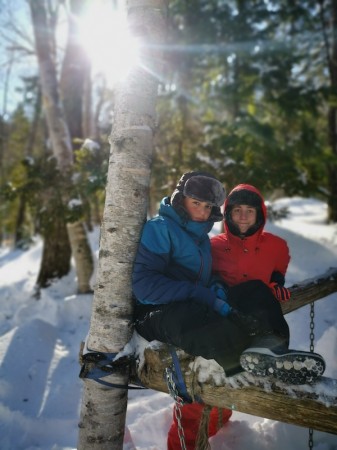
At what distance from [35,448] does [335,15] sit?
15990 mm

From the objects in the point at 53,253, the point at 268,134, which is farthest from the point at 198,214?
the point at 268,134

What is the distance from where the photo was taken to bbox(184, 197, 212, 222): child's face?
110 inches

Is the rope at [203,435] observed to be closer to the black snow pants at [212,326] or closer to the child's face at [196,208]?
the black snow pants at [212,326]

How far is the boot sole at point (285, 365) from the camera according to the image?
2.03 meters

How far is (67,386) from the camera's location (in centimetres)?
476

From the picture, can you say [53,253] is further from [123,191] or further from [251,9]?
[251,9]

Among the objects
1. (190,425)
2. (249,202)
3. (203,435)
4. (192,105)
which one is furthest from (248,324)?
(192,105)

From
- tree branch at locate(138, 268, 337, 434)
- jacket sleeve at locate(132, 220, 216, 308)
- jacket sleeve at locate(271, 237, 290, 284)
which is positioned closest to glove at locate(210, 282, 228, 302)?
jacket sleeve at locate(132, 220, 216, 308)

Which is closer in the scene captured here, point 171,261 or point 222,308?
point 222,308

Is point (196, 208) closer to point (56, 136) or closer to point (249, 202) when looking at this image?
point (249, 202)

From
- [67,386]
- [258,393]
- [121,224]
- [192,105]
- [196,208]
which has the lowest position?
[67,386]

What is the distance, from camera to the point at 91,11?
772 cm

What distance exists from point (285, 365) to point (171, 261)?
1147 millimetres

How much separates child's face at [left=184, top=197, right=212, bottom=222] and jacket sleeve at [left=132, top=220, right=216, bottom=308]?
0.34 meters
